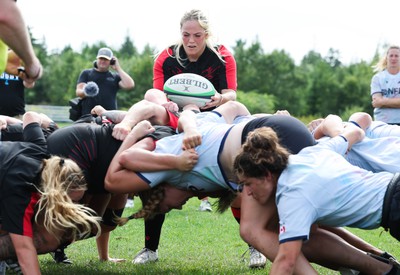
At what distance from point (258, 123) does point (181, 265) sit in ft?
5.49

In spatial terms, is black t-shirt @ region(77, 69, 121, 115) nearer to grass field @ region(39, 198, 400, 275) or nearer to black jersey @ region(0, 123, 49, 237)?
grass field @ region(39, 198, 400, 275)

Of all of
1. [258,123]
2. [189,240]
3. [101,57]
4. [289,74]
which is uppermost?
[258,123]

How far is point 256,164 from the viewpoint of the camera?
4.39 meters

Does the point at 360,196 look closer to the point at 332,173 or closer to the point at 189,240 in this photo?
the point at 332,173

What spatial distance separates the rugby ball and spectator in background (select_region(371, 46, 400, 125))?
433cm

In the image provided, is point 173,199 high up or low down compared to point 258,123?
down

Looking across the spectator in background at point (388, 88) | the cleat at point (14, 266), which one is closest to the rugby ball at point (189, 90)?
the cleat at point (14, 266)

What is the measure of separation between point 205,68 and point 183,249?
Result: 1783mm

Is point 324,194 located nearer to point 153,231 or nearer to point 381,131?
point 381,131

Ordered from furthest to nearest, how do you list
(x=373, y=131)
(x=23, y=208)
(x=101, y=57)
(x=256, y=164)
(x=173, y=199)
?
1. (x=101, y=57)
2. (x=373, y=131)
3. (x=173, y=199)
4. (x=23, y=208)
5. (x=256, y=164)

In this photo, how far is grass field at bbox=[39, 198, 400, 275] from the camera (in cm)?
578

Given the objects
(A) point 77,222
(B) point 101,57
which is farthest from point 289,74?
(A) point 77,222

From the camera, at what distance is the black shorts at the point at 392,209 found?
442cm

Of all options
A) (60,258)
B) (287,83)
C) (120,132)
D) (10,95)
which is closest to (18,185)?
(120,132)
